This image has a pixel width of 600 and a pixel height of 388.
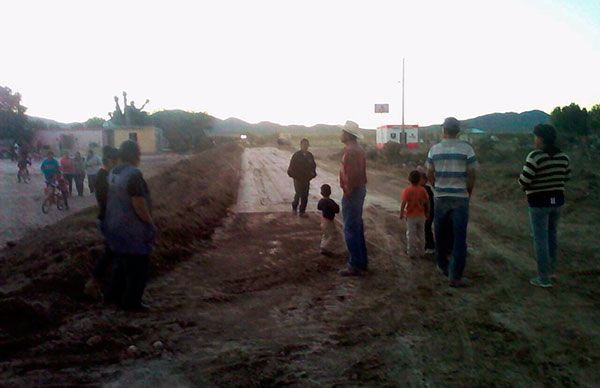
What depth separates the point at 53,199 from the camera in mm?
19828

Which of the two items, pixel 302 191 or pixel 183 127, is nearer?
pixel 302 191

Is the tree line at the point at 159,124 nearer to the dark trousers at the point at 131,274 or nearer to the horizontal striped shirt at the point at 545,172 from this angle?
the dark trousers at the point at 131,274

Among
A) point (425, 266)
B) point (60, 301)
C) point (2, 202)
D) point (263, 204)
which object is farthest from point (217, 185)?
point (60, 301)

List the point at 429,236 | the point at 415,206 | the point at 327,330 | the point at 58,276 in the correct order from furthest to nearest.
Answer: the point at 429,236
the point at 415,206
the point at 58,276
the point at 327,330

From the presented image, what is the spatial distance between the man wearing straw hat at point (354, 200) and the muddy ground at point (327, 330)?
1.07 feet

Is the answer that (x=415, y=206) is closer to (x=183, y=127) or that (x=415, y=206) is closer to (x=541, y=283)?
(x=541, y=283)

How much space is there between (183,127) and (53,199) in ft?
203

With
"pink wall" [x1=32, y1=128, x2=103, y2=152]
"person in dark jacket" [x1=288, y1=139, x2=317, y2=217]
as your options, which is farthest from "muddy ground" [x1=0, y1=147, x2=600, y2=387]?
"pink wall" [x1=32, y1=128, x2=103, y2=152]

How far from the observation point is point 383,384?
515 cm

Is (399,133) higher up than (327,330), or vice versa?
(399,133)

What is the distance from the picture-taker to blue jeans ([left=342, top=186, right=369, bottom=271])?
8734 millimetres

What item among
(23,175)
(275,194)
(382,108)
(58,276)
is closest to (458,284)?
(58,276)

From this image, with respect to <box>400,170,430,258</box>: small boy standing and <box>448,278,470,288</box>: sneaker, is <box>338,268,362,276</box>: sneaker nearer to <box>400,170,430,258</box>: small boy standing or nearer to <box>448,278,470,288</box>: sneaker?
<box>448,278,470,288</box>: sneaker

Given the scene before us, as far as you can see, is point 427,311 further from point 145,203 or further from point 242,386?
point 145,203
